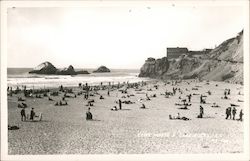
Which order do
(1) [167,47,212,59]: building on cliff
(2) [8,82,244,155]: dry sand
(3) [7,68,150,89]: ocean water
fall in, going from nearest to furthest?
(2) [8,82,244,155]: dry sand, (3) [7,68,150,89]: ocean water, (1) [167,47,212,59]: building on cliff

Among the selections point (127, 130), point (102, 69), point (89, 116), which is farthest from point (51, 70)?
point (127, 130)

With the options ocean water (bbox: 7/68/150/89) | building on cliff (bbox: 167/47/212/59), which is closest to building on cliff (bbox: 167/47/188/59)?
building on cliff (bbox: 167/47/212/59)

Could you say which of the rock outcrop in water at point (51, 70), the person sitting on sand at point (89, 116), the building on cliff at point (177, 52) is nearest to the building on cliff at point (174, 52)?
the building on cliff at point (177, 52)

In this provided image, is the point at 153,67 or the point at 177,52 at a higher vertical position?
the point at 177,52

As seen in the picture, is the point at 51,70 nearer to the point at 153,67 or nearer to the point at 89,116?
the point at 89,116

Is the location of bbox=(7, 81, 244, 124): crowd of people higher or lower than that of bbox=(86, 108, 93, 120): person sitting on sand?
higher

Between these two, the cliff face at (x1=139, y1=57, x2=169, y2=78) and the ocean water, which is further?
the cliff face at (x1=139, y1=57, x2=169, y2=78)

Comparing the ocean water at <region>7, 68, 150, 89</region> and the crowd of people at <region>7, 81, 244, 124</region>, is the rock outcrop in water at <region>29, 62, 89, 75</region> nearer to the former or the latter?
the ocean water at <region>7, 68, 150, 89</region>
